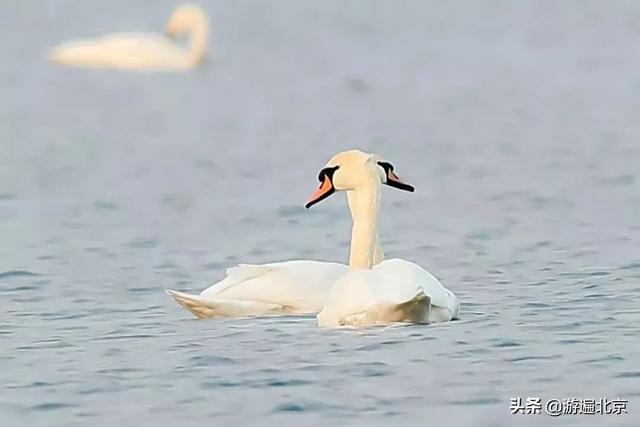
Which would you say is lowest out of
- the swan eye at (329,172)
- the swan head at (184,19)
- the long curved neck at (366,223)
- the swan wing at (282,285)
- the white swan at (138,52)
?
Result: the swan wing at (282,285)

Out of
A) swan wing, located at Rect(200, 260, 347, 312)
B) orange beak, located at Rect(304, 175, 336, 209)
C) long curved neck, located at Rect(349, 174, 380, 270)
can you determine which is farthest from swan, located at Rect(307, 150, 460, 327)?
orange beak, located at Rect(304, 175, 336, 209)

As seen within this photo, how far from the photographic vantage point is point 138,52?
2519cm

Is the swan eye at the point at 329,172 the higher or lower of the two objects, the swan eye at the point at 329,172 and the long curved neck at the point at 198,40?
the lower

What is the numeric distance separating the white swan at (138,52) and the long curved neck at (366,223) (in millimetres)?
14877

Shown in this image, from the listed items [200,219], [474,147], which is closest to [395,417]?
[200,219]

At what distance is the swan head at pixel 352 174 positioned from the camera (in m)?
10.5

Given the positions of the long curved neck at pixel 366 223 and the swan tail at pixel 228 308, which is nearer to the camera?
the swan tail at pixel 228 308

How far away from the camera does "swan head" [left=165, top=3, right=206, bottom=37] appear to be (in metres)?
26.7

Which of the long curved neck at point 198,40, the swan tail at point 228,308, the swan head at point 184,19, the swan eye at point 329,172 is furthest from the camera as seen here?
the swan head at point 184,19

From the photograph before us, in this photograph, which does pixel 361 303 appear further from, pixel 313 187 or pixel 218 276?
pixel 313 187

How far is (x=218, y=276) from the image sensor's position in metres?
Result: 11.9

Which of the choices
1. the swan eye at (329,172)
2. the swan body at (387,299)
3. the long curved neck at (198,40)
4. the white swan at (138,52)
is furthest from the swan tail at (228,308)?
the long curved neck at (198,40)

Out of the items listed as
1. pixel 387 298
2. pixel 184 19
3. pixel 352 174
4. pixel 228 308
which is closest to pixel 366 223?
pixel 352 174

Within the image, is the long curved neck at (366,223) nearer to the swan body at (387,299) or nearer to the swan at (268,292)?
the swan at (268,292)
